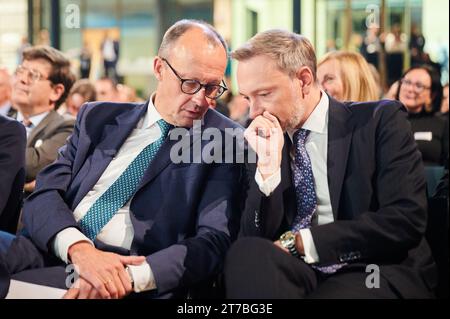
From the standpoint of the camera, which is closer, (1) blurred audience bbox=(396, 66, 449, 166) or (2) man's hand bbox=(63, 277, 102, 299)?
(2) man's hand bbox=(63, 277, 102, 299)

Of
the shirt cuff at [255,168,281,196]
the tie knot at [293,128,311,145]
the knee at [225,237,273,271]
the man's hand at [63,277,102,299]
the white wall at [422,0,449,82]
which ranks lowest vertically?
the man's hand at [63,277,102,299]

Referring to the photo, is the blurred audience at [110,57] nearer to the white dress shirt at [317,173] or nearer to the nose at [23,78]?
the nose at [23,78]

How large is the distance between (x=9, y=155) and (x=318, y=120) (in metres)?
1.29

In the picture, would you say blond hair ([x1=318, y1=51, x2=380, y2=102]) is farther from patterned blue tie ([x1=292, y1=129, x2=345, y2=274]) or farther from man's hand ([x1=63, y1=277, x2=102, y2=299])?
man's hand ([x1=63, y1=277, x2=102, y2=299])

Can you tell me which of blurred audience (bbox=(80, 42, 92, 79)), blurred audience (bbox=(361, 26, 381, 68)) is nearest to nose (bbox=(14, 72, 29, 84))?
blurred audience (bbox=(361, 26, 381, 68))

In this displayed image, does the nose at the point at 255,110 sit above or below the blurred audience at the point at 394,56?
below

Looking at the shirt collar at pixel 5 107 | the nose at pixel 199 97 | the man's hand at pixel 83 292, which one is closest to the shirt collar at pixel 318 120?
the nose at pixel 199 97

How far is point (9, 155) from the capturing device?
107 inches

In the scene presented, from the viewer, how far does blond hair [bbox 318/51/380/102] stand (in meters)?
3.70

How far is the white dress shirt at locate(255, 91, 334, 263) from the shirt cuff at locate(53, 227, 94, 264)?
27.2 inches

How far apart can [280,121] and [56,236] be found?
93 cm

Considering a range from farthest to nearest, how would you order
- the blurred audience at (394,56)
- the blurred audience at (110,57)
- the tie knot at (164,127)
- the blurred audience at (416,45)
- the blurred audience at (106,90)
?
the blurred audience at (110,57) → the blurred audience at (416,45) → the blurred audience at (394,56) → the blurred audience at (106,90) → the tie knot at (164,127)

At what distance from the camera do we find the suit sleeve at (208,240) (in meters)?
2.28
